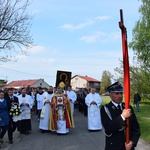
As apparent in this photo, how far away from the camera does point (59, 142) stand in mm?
10211

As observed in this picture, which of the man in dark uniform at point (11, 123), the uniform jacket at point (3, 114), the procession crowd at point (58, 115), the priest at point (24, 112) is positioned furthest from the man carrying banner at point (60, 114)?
the uniform jacket at point (3, 114)

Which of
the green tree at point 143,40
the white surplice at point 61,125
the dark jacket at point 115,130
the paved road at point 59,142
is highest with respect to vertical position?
the green tree at point 143,40

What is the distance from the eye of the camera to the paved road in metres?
9.26

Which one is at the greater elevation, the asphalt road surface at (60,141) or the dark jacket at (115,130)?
the dark jacket at (115,130)

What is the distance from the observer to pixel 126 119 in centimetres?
373

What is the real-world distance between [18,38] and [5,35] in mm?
921

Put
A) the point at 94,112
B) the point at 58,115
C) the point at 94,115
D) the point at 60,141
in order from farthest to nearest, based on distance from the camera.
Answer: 1. the point at 94,112
2. the point at 94,115
3. the point at 58,115
4. the point at 60,141

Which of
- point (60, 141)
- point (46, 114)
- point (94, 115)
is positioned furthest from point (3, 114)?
point (94, 115)

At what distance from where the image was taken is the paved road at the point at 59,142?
9259 mm

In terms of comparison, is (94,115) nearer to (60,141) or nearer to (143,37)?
Answer: (60,141)

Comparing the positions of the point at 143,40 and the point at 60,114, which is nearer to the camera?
the point at 60,114

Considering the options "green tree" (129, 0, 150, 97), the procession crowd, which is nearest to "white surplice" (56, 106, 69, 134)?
the procession crowd

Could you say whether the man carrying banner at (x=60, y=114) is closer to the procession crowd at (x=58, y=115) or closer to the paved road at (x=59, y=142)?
the procession crowd at (x=58, y=115)

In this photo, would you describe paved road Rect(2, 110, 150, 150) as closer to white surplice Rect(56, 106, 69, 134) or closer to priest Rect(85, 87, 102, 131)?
white surplice Rect(56, 106, 69, 134)
